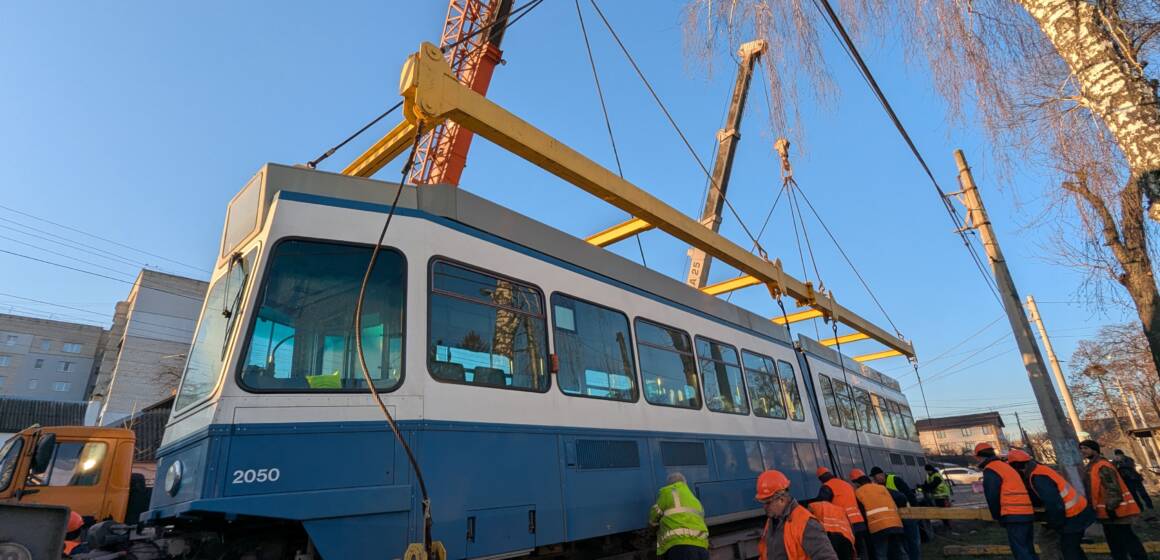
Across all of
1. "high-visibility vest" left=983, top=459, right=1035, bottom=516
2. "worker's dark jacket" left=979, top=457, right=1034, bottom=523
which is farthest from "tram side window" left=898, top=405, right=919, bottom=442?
"high-visibility vest" left=983, top=459, right=1035, bottom=516

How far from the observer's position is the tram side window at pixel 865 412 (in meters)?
12.4

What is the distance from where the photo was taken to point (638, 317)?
6.68 metres

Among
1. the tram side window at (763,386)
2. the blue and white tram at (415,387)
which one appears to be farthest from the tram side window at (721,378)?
the blue and white tram at (415,387)

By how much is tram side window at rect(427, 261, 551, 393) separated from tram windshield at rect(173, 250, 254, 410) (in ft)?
4.26

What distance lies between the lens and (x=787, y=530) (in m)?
4.36

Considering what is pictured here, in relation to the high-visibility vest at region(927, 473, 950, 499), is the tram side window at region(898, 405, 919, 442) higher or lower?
higher

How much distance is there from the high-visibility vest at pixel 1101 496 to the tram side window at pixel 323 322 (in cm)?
886

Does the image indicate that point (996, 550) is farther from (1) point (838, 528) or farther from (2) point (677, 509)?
(2) point (677, 509)

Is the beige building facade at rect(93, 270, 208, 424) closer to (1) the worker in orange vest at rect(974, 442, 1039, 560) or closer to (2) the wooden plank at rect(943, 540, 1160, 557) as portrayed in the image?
(2) the wooden plank at rect(943, 540, 1160, 557)

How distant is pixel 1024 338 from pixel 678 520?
832 centimetres

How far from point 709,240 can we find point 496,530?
16.6 feet

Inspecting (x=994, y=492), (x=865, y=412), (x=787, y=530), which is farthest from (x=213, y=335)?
(x=865, y=412)

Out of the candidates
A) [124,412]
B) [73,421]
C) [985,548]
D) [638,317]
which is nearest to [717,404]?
[638,317]

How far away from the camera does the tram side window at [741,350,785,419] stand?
8398mm
